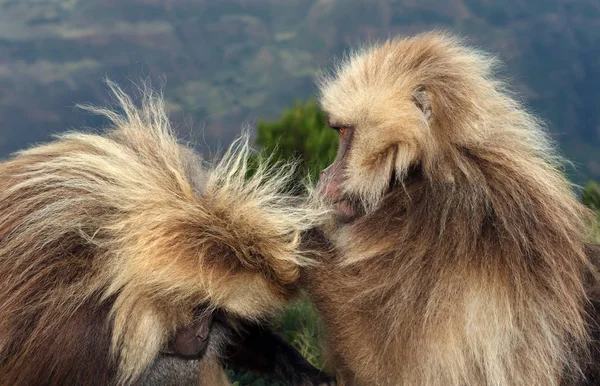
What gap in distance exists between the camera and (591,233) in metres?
3.84

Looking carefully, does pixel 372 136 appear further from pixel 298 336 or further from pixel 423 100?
pixel 298 336

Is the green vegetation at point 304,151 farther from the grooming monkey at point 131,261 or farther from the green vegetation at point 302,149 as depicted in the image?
the grooming monkey at point 131,261

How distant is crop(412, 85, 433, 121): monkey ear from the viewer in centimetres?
330

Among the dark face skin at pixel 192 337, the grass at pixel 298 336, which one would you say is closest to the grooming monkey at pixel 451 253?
the dark face skin at pixel 192 337

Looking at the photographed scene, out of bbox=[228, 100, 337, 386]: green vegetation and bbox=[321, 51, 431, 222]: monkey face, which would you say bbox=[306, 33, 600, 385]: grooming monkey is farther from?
bbox=[228, 100, 337, 386]: green vegetation

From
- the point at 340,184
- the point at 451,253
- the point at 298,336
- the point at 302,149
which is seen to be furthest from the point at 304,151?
the point at 451,253

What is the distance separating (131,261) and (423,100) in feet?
4.92

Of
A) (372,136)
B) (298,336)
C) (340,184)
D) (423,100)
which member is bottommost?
(298,336)

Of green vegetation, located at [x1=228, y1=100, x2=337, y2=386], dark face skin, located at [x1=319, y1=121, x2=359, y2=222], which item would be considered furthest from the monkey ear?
green vegetation, located at [x1=228, y1=100, x2=337, y2=386]

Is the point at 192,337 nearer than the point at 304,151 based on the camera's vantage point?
Yes

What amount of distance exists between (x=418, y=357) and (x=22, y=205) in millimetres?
1804

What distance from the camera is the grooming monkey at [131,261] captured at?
2.84 meters

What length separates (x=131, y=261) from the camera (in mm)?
2822

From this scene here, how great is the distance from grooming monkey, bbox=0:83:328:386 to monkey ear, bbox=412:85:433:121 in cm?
70
